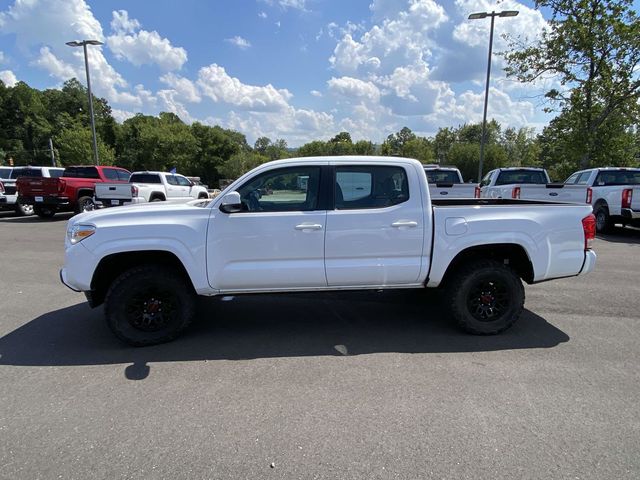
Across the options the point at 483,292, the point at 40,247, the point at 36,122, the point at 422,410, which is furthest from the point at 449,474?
the point at 36,122

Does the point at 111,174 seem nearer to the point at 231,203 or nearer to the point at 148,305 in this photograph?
the point at 148,305

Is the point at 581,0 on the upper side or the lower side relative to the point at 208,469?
upper

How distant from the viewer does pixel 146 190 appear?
14641 mm

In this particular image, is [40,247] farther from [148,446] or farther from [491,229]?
[491,229]

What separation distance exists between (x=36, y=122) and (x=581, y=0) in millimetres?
82945

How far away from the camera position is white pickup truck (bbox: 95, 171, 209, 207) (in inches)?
530

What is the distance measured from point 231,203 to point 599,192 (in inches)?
448

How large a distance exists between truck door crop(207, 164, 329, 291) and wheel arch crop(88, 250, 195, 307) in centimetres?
45

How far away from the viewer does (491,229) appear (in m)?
4.22

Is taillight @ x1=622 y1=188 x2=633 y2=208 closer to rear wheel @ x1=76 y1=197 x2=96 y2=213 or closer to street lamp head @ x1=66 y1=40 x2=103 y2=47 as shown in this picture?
rear wheel @ x1=76 y1=197 x2=96 y2=213

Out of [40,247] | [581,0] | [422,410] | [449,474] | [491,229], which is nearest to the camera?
[449,474]

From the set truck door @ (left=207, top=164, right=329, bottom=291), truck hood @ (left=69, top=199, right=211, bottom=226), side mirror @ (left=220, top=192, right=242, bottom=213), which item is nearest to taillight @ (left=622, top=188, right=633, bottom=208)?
truck door @ (left=207, top=164, right=329, bottom=291)

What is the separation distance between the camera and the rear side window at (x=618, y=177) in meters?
11.7

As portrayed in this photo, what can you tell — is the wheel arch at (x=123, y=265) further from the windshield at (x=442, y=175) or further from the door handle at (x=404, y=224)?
the windshield at (x=442, y=175)
